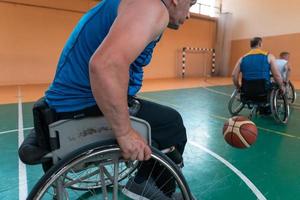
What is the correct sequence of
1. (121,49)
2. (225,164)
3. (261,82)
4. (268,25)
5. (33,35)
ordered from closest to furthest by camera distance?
(121,49), (225,164), (261,82), (33,35), (268,25)

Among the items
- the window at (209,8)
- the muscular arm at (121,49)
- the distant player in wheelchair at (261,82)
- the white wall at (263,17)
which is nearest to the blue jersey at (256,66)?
the distant player in wheelchair at (261,82)

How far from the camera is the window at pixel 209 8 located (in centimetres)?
1366

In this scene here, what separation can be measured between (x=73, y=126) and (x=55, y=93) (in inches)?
7.4

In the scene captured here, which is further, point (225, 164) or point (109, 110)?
point (225, 164)

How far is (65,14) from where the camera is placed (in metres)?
9.77

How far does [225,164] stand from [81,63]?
6.07 ft

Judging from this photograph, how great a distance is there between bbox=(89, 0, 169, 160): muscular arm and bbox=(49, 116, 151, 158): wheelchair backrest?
23 centimetres

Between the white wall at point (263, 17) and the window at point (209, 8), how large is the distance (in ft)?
1.19

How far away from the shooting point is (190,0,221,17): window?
1366cm

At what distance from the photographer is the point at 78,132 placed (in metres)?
1.18

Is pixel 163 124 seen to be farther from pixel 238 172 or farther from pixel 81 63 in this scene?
pixel 238 172

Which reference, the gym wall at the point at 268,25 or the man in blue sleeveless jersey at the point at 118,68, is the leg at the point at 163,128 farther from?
the gym wall at the point at 268,25

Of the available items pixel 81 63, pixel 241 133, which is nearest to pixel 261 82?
pixel 241 133

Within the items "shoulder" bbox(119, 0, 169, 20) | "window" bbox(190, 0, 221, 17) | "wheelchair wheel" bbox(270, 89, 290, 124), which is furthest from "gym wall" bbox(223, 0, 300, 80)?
"shoulder" bbox(119, 0, 169, 20)
